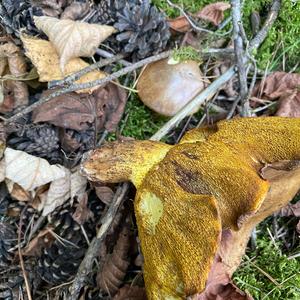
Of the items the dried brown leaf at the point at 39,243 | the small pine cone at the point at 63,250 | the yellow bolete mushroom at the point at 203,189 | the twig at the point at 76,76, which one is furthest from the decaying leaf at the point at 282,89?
the dried brown leaf at the point at 39,243

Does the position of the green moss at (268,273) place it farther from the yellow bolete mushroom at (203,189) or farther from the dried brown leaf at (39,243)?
the dried brown leaf at (39,243)

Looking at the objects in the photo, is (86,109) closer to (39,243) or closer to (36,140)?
(36,140)

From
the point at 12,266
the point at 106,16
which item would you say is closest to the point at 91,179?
the point at 12,266

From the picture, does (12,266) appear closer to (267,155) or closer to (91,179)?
(91,179)

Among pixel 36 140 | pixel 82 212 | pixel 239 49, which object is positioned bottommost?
pixel 82 212

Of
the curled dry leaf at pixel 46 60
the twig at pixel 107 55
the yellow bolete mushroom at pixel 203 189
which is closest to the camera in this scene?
the yellow bolete mushroom at pixel 203 189

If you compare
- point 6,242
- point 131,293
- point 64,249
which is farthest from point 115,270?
point 6,242
